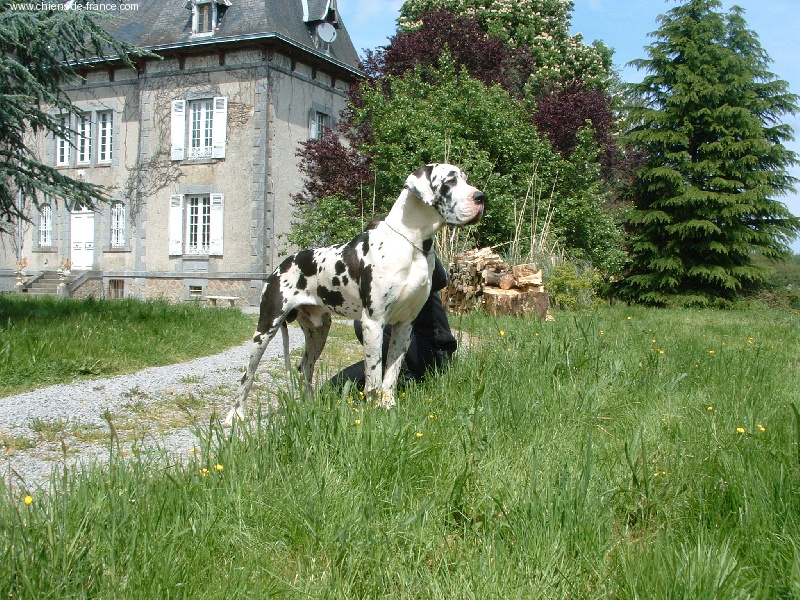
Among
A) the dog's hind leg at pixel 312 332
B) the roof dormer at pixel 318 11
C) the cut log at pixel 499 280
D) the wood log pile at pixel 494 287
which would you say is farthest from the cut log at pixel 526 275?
the roof dormer at pixel 318 11

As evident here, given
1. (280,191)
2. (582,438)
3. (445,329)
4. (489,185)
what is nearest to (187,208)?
(280,191)

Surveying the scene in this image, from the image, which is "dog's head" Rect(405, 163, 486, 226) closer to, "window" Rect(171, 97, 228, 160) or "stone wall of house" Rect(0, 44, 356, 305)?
"stone wall of house" Rect(0, 44, 356, 305)

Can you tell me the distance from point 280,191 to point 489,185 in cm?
790

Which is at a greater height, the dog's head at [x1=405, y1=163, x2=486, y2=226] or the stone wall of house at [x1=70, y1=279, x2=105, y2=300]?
the dog's head at [x1=405, y1=163, x2=486, y2=226]

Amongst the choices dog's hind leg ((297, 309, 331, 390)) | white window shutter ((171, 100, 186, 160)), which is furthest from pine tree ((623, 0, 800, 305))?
dog's hind leg ((297, 309, 331, 390))

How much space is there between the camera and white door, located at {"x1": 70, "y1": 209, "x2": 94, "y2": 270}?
24797 millimetres

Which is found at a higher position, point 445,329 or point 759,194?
point 759,194

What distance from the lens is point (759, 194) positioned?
59.4 feet

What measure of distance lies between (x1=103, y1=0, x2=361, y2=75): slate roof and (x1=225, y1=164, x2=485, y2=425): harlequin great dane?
18.2 meters

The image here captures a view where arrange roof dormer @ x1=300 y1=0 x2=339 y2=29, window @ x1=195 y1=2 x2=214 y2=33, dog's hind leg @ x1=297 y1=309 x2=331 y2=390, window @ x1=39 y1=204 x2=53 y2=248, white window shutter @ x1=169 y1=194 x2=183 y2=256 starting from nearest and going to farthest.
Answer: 1. dog's hind leg @ x1=297 y1=309 x2=331 y2=390
2. window @ x1=195 y1=2 x2=214 y2=33
3. white window shutter @ x1=169 y1=194 x2=183 y2=256
4. roof dormer @ x1=300 y1=0 x2=339 y2=29
5. window @ x1=39 y1=204 x2=53 y2=248

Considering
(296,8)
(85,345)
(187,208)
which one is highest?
(296,8)

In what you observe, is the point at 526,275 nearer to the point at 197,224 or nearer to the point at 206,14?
the point at 197,224

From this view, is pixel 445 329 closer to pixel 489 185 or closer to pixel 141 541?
pixel 141 541

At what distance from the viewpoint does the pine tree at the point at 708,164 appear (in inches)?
715
